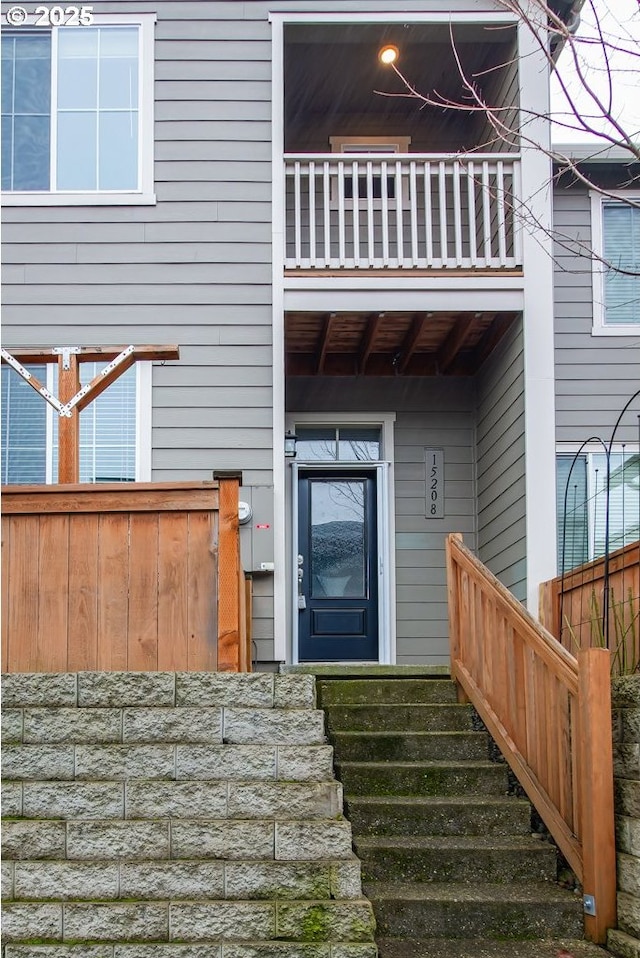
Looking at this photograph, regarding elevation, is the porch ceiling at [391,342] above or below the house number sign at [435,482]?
above

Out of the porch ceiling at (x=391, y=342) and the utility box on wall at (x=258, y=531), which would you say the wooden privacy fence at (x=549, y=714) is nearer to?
the utility box on wall at (x=258, y=531)

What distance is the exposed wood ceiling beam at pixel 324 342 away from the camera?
8.63m

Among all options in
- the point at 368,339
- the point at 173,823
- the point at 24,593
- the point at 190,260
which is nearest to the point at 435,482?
the point at 368,339

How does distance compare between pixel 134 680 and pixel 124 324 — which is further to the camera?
pixel 124 324

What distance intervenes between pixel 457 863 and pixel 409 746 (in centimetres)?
103

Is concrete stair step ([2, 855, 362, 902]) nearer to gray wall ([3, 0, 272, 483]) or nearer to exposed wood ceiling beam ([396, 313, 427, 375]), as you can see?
gray wall ([3, 0, 272, 483])

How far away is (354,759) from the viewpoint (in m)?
6.35

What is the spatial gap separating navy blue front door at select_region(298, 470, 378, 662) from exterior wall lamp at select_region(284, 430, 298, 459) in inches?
11.4

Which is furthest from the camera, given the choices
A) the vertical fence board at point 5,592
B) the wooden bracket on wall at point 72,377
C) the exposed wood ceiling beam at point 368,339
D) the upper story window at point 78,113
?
the upper story window at point 78,113

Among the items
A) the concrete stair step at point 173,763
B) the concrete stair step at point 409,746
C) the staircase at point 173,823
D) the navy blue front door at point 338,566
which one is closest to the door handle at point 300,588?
the navy blue front door at point 338,566

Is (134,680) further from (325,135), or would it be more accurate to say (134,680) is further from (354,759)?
(325,135)

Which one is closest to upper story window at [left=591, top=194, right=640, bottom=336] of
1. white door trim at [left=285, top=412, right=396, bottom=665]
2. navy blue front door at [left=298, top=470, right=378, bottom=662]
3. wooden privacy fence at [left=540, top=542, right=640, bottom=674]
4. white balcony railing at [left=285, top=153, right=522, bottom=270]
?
white balcony railing at [left=285, top=153, right=522, bottom=270]

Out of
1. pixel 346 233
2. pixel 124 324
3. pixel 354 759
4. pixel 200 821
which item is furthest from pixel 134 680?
pixel 346 233

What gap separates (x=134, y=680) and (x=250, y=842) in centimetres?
102
